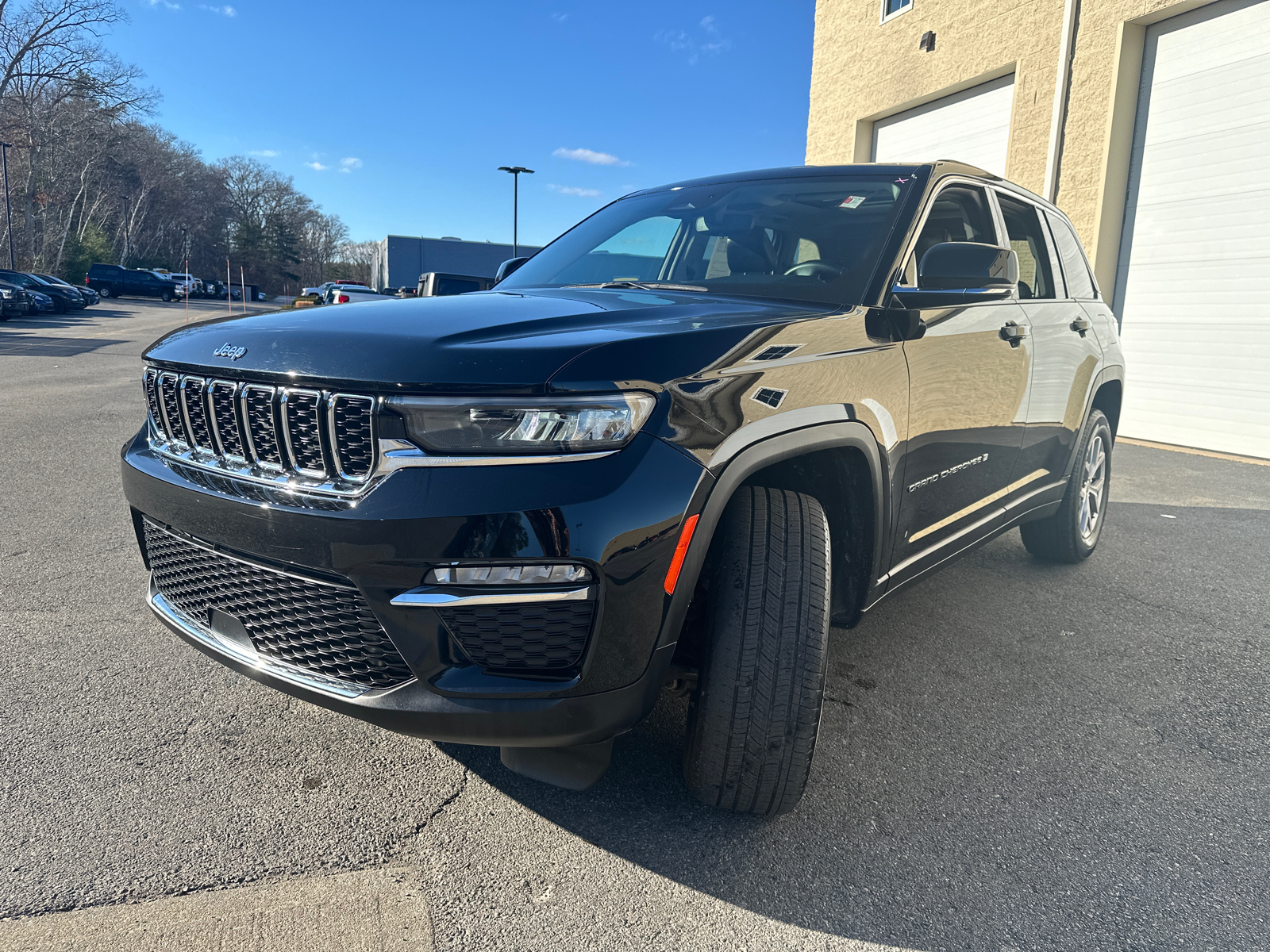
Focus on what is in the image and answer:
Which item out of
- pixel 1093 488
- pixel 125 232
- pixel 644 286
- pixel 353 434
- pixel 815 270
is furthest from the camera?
pixel 125 232

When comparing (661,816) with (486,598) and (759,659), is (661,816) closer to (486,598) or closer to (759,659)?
(759,659)

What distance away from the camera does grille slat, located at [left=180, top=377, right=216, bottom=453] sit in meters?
2.04

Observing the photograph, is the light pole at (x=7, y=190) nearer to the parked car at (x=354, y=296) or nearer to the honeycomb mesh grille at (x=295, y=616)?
the parked car at (x=354, y=296)

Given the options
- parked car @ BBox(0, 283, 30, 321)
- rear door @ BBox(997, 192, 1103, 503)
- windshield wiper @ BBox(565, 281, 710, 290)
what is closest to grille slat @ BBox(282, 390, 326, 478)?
windshield wiper @ BBox(565, 281, 710, 290)

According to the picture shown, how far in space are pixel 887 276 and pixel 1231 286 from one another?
8.56 metres

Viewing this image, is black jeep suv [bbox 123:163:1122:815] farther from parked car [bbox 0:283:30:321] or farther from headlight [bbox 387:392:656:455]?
parked car [bbox 0:283:30:321]

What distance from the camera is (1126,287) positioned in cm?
993

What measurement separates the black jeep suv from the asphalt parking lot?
0.27 meters

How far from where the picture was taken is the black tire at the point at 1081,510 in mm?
4039

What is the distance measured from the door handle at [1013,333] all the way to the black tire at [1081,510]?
1.05 meters

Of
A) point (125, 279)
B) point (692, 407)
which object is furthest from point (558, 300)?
point (125, 279)

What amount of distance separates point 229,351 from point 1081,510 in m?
3.91

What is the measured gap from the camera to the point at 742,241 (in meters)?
2.93

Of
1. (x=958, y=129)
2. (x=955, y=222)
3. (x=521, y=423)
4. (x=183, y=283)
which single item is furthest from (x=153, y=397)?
(x=183, y=283)
